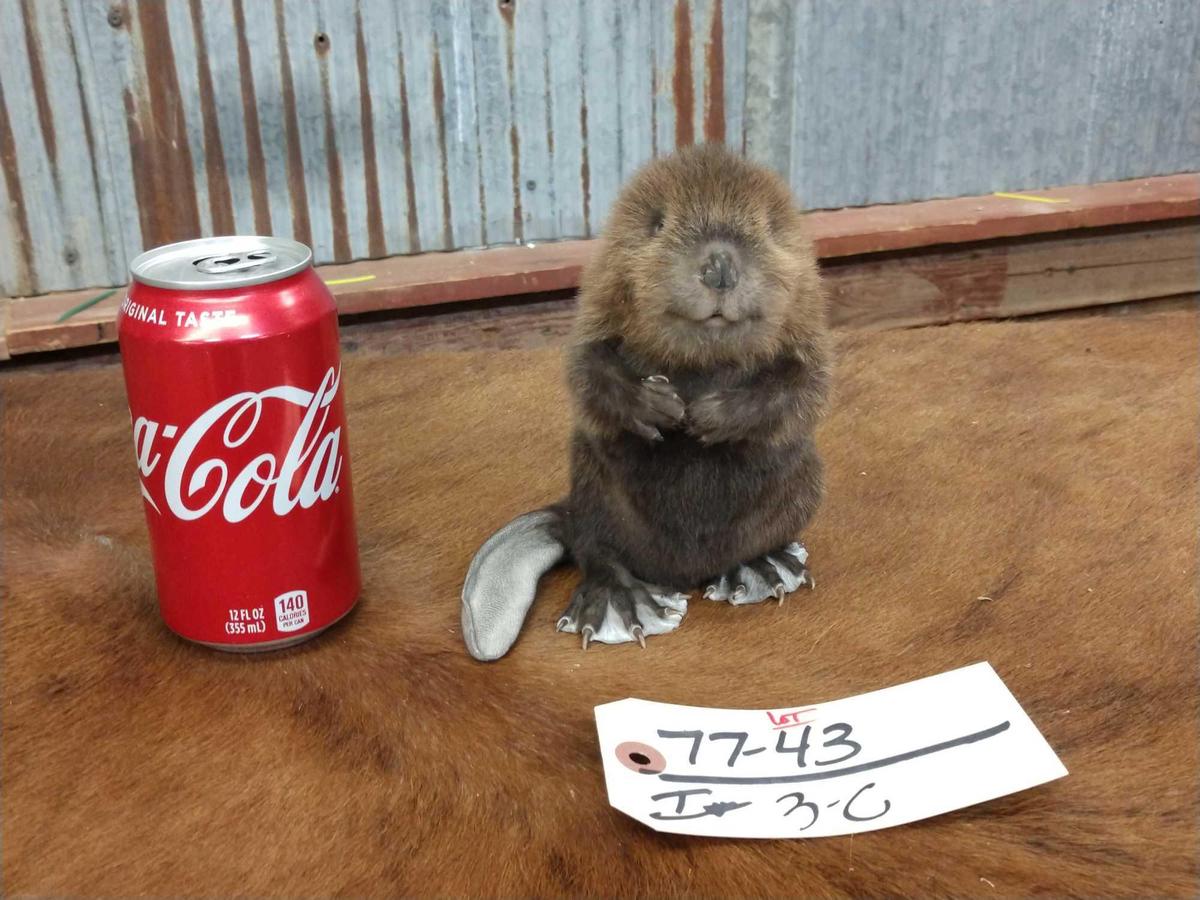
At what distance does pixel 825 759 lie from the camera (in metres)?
1.48

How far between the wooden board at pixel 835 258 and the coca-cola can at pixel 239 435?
1.05 meters

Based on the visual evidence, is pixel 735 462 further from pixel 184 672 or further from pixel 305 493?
pixel 184 672

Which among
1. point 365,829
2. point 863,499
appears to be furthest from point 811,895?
point 863,499

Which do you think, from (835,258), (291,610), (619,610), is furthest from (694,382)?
(835,258)

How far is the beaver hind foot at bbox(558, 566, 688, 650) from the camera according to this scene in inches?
69.0

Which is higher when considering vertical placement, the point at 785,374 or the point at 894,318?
the point at 785,374

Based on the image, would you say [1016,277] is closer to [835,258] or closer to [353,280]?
[835,258]

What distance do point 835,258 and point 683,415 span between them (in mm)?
1500

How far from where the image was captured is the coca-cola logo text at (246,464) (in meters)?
1.58

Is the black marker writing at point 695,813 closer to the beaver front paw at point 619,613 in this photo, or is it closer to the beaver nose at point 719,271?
the beaver front paw at point 619,613

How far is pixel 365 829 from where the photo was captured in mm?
1378

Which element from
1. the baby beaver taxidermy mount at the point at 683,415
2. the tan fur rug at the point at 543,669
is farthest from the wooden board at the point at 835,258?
the baby beaver taxidermy mount at the point at 683,415

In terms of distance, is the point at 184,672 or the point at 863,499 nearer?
the point at 184,672

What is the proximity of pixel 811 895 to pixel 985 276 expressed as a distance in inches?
87.9
